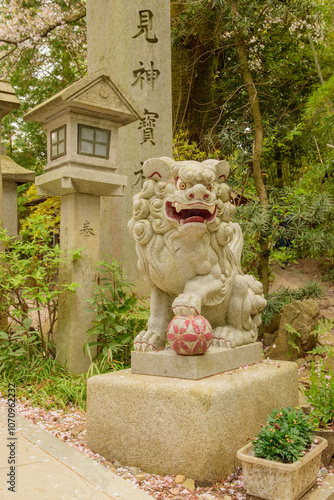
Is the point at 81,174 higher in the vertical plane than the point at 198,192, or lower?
higher

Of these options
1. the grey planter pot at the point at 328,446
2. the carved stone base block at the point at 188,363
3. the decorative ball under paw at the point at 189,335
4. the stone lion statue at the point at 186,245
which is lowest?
the grey planter pot at the point at 328,446

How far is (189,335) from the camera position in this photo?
271cm

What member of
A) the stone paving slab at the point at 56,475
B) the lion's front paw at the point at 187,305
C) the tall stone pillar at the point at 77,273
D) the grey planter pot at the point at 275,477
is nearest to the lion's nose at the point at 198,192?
the lion's front paw at the point at 187,305

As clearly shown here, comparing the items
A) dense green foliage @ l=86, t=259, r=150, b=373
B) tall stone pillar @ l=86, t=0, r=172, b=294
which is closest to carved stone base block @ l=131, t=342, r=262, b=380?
dense green foliage @ l=86, t=259, r=150, b=373

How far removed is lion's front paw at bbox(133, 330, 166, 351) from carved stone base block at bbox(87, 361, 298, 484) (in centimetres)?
19

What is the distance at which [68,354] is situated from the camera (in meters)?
4.55

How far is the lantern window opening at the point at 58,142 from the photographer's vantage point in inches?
180

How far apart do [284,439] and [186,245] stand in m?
1.27

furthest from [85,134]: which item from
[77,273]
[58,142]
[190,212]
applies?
[190,212]

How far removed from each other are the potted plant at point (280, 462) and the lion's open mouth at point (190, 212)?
1274 mm

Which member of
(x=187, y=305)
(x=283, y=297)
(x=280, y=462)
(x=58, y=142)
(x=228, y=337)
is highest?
(x=58, y=142)

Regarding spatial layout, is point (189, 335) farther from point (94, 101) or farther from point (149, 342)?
point (94, 101)

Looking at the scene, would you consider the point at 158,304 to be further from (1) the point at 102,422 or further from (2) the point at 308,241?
(2) the point at 308,241

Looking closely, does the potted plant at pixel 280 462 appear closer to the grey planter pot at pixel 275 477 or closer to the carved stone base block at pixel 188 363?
the grey planter pot at pixel 275 477
